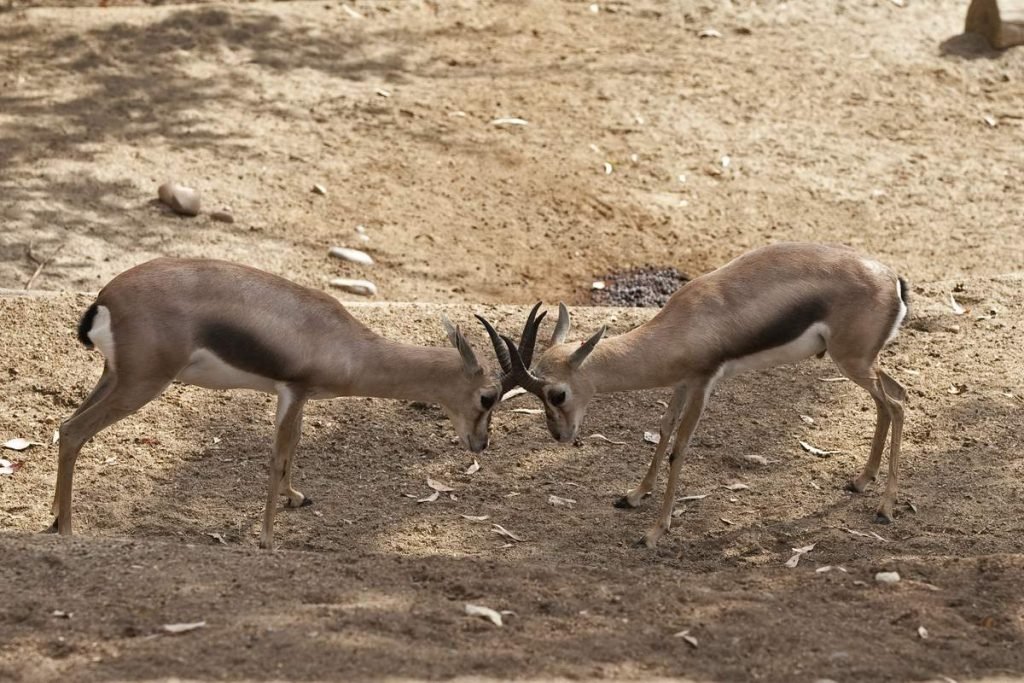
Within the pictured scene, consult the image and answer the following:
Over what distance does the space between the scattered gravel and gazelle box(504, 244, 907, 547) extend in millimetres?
3250

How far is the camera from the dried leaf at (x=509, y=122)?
14.7 meters

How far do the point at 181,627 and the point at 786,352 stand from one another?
13.7 ft

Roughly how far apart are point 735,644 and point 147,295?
3.69 m

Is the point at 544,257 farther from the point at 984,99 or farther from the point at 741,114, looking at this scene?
the point at 984,99

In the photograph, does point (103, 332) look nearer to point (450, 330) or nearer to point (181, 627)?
point (450, 330)

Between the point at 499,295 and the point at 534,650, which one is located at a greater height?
the point at 534,650

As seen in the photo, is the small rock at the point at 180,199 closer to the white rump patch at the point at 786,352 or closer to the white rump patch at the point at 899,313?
the white rump patch at the point at 786,352

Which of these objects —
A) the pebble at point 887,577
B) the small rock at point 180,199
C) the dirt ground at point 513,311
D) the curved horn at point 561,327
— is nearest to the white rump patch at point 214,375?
the dirt ground at point 513,311

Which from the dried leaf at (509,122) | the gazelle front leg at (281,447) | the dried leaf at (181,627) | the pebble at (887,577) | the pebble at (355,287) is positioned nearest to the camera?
the dried leaf at (181,627)

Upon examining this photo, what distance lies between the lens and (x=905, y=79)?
16391 millimetres

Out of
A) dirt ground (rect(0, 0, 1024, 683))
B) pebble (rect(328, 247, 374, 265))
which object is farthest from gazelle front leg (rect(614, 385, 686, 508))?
pebble (rect(328, 247, 374, 265))

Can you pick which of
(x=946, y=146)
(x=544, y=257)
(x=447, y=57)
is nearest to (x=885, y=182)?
(x=946, y=146)

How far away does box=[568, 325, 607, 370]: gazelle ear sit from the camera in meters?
8.23

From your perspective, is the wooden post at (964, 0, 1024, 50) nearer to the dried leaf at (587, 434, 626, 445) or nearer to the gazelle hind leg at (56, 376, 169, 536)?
the dried leaf at (587, 434, 626, 445)
